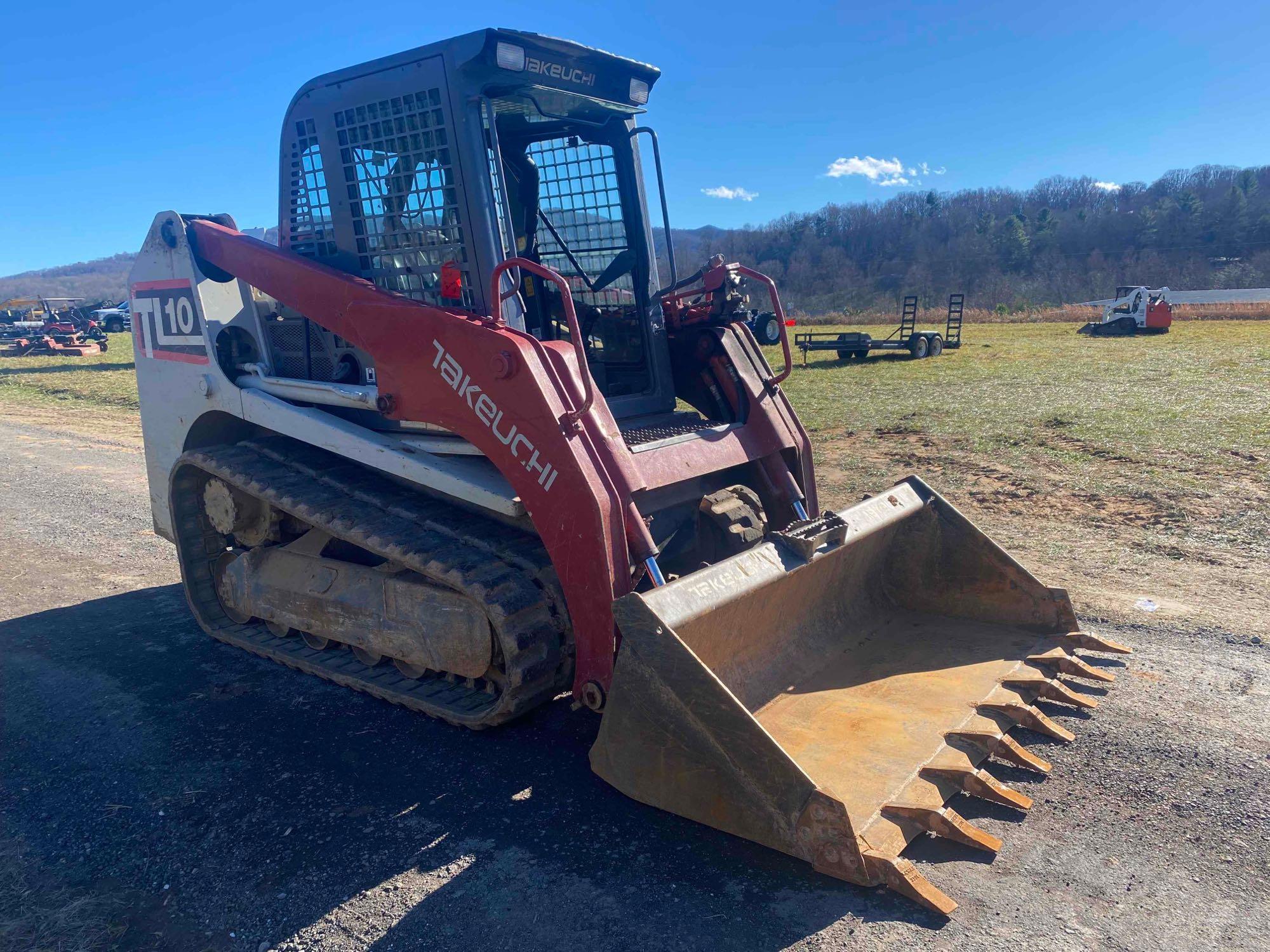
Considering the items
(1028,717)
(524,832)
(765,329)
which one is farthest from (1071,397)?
(524,832)

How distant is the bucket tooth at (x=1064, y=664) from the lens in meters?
4.18

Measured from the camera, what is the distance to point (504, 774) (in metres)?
3.81

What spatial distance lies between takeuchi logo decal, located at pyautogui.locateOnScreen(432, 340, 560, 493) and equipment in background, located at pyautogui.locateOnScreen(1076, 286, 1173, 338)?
28.8m

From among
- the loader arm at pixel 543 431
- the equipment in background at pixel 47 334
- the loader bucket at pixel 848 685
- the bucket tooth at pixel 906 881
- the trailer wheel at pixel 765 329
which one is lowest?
the bucket tooth at pixel 906 881

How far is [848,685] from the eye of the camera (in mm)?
4078

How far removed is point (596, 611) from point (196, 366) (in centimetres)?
326

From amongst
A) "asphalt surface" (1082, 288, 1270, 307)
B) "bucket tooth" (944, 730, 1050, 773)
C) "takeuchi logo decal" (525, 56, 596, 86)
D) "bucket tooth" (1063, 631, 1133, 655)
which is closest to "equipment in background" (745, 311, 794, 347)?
"takeuchi logo decal" (525, 56, 596, 86)

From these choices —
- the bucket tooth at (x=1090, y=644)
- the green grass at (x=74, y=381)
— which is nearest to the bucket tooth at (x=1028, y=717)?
the bucket tooth at (x=1090, y=644)

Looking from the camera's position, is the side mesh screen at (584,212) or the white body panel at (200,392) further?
the side mesh screen at (584,212)

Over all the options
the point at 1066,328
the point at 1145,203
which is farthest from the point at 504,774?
the point at 1145,203

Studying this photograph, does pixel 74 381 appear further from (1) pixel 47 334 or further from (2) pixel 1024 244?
(2) pixel 1024 244

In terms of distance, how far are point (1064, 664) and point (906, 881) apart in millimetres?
1856

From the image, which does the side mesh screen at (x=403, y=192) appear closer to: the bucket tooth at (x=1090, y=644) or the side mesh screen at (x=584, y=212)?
the side mesh screen at (x=584, y=212)

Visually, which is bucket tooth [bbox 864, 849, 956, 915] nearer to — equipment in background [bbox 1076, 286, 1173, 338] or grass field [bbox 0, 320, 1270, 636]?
grass field [bbox 0, 320, 1270, 636]
